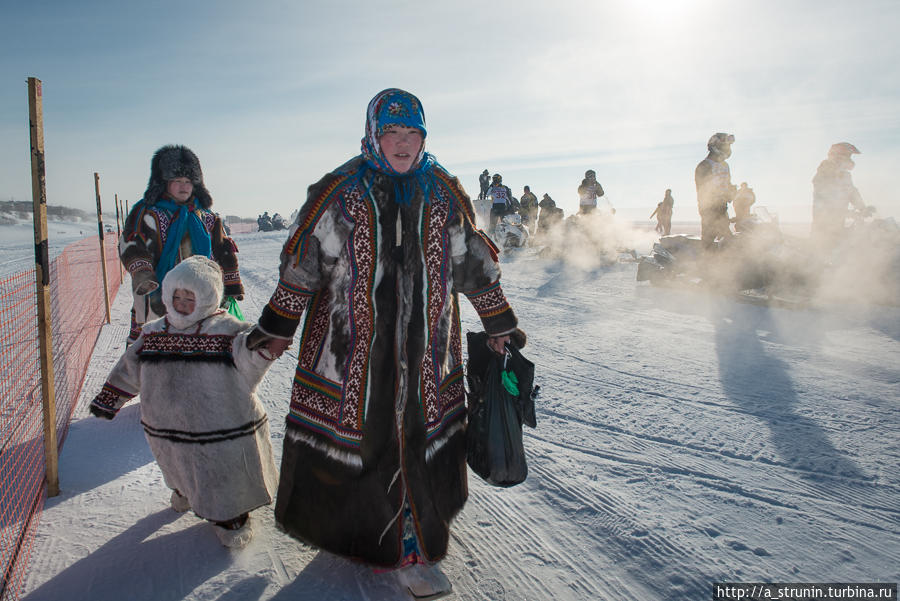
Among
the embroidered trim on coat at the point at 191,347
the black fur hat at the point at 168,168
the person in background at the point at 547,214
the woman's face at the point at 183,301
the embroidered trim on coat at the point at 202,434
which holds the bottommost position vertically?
the embroidered trim on coat at the point at 202,434

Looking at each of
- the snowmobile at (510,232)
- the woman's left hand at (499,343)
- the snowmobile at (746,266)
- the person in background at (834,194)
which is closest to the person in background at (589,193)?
the snowmobile at (510,232)

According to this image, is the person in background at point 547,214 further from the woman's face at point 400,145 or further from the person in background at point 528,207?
the woman's face at point 400,145

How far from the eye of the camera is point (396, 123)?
6.59 ft

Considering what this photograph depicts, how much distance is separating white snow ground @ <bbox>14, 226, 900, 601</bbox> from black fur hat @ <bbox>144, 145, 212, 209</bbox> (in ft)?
5.62

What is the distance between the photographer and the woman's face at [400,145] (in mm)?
2061

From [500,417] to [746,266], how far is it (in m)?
7.97

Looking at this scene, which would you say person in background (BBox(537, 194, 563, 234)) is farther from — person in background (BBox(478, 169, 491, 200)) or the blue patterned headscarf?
the blue patterned headscarf

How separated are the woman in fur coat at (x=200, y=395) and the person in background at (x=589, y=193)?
13458 millimetres

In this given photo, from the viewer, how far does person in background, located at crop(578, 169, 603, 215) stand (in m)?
14.7

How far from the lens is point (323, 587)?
85.4 inches

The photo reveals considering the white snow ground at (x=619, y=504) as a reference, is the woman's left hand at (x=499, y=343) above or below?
above

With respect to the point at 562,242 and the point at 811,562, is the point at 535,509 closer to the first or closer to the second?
the point at 811,562

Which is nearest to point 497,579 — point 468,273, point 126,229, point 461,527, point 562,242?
point 461,527

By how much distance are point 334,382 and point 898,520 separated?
2783mm
